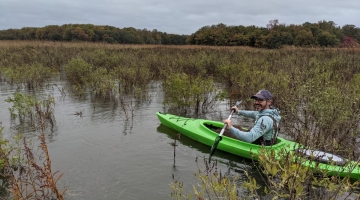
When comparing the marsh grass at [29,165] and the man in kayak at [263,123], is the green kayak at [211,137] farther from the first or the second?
the marsh grass at [29,165]

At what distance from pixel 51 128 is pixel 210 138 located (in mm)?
3578

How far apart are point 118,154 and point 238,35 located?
101 ft

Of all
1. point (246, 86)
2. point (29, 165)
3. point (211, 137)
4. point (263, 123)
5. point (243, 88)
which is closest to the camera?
point (29, 165)

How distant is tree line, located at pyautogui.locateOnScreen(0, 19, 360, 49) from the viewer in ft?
104

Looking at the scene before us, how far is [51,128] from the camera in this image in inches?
269

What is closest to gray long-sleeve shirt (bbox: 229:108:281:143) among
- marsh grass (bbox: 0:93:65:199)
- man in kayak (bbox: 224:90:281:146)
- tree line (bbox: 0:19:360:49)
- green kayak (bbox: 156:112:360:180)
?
man in kayak (bbox: 224:90:281:146)

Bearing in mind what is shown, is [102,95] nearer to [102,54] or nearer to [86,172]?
[86,172]

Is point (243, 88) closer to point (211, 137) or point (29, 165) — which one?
point (211, 137)

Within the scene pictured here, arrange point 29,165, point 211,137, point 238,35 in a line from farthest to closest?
point 238,35 < point 211,137 < point 29,165

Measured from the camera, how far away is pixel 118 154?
5668mm

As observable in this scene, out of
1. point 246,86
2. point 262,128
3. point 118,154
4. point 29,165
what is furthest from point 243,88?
point 29,165

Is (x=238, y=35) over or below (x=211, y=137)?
over

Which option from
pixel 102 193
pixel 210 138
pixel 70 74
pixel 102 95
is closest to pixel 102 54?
pixel 70 74

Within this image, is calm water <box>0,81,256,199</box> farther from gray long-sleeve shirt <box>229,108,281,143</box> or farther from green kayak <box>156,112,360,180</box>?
gray long-sleeve shirt <box>229,108,281,143</box>
